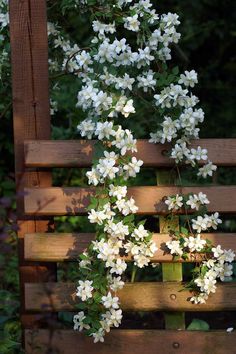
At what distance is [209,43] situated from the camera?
7.68m

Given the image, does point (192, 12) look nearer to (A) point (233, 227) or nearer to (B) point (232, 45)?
(B) point (232, 45)

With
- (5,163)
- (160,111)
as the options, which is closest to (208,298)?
A: (160,111)

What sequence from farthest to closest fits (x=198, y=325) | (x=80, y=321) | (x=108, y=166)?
(x=198, y=325) → (x=80, y=321) → (x=108, y=166)

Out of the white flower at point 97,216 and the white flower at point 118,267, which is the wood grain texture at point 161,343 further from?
the white flower at point 97,216

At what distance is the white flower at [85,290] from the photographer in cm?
335

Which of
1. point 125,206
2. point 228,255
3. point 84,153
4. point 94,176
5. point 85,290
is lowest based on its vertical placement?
point 85,290

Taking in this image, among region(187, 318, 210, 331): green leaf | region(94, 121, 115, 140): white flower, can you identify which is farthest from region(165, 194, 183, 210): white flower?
region(187, 318, 210, 331): green leaf

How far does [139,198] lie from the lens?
11.5ft

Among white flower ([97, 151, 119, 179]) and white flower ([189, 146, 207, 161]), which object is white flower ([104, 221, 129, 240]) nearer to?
white flower ([97, 151, 119, 179])

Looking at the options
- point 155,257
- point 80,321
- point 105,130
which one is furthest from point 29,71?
point 80,321

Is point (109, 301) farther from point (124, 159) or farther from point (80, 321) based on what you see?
point (124, 159)

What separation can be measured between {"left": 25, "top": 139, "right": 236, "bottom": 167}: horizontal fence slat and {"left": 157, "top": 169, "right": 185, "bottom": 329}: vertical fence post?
0.27 ft

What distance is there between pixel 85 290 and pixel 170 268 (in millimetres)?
431

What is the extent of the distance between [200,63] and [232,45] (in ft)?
1.14
